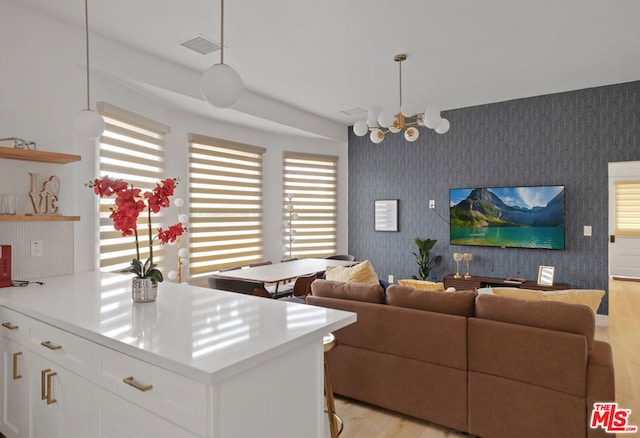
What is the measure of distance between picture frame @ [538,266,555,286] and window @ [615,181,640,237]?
497 centimetres

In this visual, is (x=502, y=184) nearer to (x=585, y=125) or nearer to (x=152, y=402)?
(x=585, y=125)

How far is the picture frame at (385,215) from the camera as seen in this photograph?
6486mm

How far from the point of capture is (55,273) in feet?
9.45

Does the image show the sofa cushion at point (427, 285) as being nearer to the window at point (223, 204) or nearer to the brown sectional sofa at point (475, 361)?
the brown sectional sofa at point (475, 361)

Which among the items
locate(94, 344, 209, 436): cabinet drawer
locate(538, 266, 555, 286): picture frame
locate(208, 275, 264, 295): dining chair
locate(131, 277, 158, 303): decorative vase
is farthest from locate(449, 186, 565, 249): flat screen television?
locate(94, 344, 209, 436): cabinet drawer

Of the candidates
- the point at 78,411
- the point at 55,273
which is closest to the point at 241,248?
the point at 55,273

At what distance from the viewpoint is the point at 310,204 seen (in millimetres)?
6809

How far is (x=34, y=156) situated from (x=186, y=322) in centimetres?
187

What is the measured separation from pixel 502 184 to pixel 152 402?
212 inches

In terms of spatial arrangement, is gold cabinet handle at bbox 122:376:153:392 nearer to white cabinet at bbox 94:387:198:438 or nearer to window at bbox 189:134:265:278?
white cabinet at bbox 94:387:198:438

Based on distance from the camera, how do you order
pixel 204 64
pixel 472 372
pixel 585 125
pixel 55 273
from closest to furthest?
pixel 472 372, pixel 55 273, pixel 204 64, pixel 585 125

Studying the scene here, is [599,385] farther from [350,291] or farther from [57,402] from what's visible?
[57,402]

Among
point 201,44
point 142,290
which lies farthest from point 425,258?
point 142,290

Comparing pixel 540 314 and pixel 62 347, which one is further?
pixel 540 314
